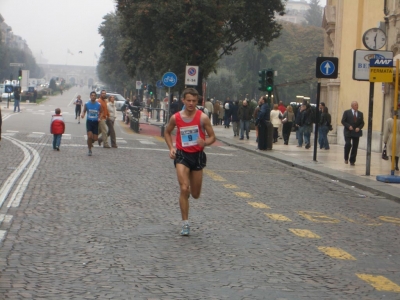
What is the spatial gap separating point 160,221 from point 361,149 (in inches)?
848

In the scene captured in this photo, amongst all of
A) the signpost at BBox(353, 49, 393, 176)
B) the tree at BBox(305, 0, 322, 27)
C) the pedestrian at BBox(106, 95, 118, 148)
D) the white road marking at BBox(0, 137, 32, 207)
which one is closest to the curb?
the signpost at BBox(353, 49, 393, 176)

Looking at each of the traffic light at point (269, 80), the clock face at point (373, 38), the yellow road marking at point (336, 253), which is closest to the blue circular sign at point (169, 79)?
the traffic light at point (269, 80)

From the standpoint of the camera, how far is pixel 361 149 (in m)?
31.5

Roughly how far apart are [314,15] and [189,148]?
17533cm

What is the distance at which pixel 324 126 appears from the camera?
30594mm

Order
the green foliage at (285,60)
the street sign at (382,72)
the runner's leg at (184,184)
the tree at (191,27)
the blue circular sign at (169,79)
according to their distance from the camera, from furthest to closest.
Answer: the green foliage at (285,60), the tree at (191,27), the blue circular sign at (169,79), the street sign at (382,72), the runner's leg at (184,184)

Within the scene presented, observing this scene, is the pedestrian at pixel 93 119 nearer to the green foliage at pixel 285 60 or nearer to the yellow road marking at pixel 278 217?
the yellow road marking at pixel 278 217

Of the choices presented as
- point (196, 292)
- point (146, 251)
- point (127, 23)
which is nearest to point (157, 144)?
point (127, 23)

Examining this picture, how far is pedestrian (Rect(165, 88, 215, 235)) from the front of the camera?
10.0 metres

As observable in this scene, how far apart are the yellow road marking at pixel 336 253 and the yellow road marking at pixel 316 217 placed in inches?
92.7

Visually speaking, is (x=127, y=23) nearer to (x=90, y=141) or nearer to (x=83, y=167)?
(x=90, y=141)

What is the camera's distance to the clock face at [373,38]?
767 inches

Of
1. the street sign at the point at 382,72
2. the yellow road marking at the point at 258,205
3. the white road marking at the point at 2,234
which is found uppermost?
the street sign at the point at 382,72

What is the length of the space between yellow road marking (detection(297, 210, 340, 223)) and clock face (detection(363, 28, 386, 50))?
25.6 ft
